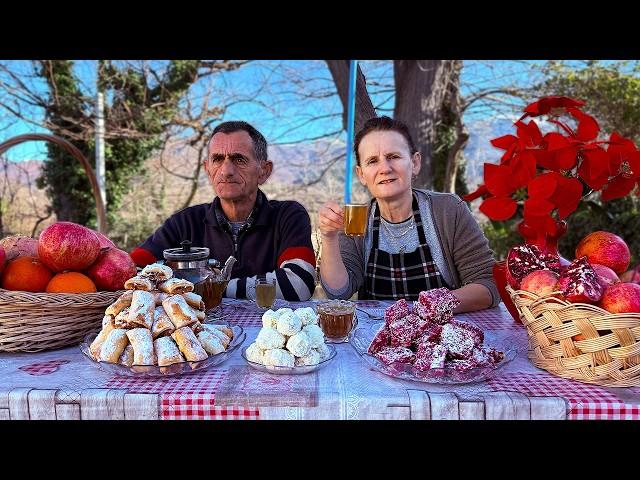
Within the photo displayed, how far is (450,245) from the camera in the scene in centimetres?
241

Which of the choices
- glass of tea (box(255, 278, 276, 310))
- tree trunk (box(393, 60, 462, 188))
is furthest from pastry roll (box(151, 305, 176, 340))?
tree trunk (box(393, 60, 462, 188))

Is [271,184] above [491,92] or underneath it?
underneath

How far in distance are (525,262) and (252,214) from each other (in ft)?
5.45

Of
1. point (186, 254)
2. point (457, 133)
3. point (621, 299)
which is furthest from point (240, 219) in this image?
point (457, 133)

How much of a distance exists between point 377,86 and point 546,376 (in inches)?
221

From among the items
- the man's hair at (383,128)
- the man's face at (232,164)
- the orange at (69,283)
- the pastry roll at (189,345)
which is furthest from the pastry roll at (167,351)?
the man's face at (232,164)

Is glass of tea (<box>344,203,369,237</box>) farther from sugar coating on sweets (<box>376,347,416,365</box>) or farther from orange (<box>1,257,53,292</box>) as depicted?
orange (<box>1,257,53,292</box>)

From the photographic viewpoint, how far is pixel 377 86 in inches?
257

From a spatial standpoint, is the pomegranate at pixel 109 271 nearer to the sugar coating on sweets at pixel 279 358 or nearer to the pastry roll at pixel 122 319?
the pastry roll at pixel 122 319

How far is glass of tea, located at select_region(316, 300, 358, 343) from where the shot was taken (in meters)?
1.62

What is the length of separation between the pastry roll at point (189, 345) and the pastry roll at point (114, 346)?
12cm

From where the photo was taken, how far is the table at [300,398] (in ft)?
3.92
